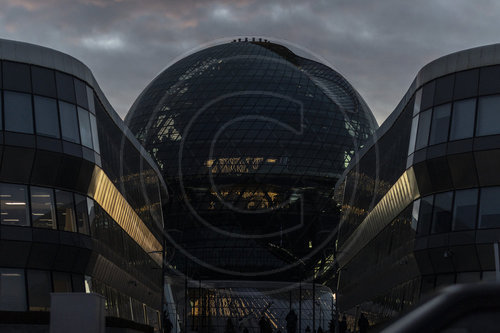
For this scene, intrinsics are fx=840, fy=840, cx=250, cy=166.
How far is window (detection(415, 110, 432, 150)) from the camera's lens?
40.1m

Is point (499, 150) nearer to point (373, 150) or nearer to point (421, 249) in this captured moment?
point (421, 249)

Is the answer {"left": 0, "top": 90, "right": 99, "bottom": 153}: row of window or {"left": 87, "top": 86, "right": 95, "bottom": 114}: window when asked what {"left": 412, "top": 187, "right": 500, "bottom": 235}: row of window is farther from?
{"left": 87, "top": 86, "right": 95, "bottom": 114}: window

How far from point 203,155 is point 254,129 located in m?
8.54

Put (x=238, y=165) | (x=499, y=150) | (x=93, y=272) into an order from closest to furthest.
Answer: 1. (x=499, y=150)
2. (x=93, y=272)
3. (x=238, y=165)

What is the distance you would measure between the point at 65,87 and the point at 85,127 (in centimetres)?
240

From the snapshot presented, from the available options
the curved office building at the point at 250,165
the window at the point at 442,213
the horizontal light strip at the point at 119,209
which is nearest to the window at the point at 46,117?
the horizontal light strip at the point at 119,209

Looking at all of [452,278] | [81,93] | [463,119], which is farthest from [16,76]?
[452,278]

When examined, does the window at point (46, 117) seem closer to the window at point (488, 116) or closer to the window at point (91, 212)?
the window at point (91, 212)

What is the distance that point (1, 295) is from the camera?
36594 mm

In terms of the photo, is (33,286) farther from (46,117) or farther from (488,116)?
(488,116)

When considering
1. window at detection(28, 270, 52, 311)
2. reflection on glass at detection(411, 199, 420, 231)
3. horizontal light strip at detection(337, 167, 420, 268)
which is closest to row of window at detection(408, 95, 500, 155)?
horizontal light strip at detection(337, 167, 420, 268)

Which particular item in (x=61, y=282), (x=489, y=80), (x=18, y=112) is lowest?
(x=61, y=282)

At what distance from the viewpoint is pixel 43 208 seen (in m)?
38.5

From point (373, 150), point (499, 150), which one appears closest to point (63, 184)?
point (499, 150)
